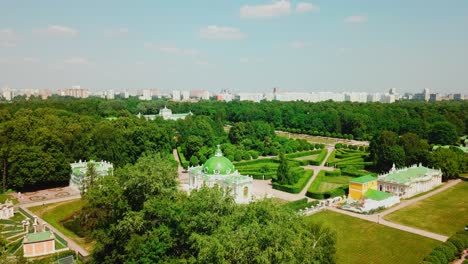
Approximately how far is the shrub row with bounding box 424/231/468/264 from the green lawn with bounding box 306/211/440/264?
174 centimetres

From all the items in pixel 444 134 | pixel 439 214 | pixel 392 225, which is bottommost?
pixel 392 225

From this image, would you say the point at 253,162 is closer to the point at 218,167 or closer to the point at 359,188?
the point at 218,167

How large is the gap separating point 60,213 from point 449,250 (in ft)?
131

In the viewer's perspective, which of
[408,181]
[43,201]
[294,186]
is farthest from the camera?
[294,186]

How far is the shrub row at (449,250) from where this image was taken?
27953 millimetres

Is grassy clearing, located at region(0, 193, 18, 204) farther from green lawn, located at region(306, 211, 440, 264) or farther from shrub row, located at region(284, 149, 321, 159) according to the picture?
shrub row, located at region(284, 149, 321, 159)

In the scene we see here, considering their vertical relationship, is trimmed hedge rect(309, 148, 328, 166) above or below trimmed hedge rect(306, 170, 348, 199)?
above

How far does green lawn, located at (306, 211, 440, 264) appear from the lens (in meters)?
30.5

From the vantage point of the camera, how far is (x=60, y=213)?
41438 mm

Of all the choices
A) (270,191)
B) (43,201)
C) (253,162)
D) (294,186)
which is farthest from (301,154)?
(43,201)

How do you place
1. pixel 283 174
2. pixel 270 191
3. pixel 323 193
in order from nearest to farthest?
pixel 323 193, pixel 270 191, pixel 283 174

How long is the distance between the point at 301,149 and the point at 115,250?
5980cm

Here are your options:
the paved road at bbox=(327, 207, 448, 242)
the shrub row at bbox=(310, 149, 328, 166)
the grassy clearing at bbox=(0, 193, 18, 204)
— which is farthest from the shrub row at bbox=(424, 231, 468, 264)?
the grassy clearing at bbox=(0, 193, 18, 204)

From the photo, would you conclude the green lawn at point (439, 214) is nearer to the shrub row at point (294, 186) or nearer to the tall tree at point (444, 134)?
the shrub row at point (294, 186)
